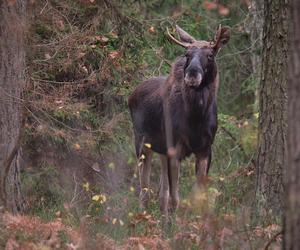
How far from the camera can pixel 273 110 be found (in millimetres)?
9219

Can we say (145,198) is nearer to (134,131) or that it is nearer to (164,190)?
(164,190)

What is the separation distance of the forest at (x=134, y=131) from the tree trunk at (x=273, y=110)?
0.01 metres

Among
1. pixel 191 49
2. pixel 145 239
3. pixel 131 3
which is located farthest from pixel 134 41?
pixel 145 239

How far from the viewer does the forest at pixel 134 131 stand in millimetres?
7781

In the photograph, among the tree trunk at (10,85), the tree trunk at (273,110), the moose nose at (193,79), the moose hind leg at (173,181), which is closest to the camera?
the tree trunk at (273,110)

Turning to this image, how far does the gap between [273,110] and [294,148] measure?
12.6 ft

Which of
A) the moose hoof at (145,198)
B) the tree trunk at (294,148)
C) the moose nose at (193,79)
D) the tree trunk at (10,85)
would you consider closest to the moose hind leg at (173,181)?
the moose hoof at (145,198)

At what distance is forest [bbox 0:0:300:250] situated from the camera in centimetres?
778

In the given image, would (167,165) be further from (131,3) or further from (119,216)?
(119,216)

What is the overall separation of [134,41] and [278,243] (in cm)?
600

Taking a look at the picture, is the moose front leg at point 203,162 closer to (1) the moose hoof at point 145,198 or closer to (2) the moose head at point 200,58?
(1) the moose hoof at point 145,198

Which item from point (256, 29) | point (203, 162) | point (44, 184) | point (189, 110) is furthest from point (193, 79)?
point (256, 29)

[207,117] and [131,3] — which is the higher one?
[131,3]

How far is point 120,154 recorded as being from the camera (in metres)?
15.3
